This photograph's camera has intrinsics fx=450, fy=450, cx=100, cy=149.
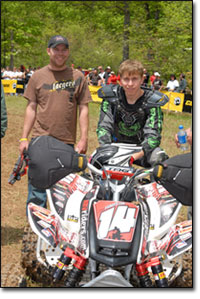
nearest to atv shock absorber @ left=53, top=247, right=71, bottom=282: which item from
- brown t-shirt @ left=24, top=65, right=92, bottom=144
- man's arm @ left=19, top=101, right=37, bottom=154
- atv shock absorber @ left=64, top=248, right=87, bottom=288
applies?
atv shock absorber @ left=64, top=248, right=87, bottom=288

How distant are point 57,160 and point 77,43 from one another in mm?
35071

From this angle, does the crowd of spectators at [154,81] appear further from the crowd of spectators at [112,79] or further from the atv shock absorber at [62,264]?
the atv shock absorber at [62,264]

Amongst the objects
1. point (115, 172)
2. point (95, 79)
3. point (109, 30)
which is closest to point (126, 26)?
point (95, 79)

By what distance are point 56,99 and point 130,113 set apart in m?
1.06

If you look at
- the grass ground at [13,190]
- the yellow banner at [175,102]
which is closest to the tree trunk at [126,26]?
the yellow banner at [175,102]

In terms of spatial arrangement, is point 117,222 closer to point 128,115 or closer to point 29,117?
point 128,115

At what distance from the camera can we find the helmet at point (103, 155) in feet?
10.6

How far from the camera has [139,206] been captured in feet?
10.3

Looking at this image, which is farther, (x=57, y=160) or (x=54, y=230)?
(x=54, y=230)

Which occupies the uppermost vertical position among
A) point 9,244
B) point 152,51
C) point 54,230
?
point 152,51

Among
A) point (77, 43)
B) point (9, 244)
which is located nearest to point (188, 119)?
point (9, 244)

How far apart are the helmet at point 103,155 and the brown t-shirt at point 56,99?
65.7 inches

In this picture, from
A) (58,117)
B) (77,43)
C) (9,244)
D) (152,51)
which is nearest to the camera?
(58,117)

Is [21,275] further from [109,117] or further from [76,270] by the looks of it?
[109,117]
